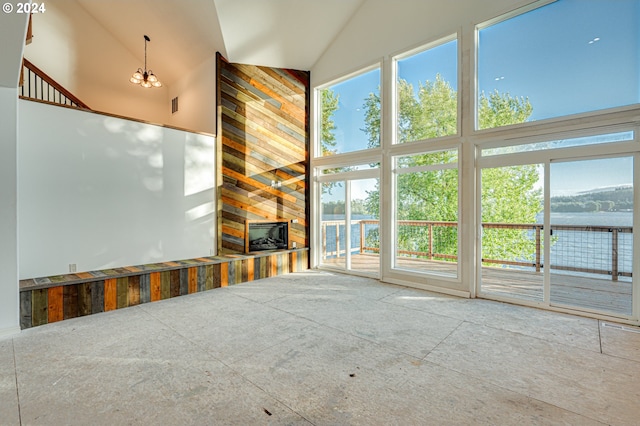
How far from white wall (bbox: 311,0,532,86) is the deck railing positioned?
2960 mm

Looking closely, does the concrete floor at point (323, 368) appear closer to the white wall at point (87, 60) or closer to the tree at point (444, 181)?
the tree at point (444, 181)

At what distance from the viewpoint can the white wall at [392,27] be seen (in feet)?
14.8

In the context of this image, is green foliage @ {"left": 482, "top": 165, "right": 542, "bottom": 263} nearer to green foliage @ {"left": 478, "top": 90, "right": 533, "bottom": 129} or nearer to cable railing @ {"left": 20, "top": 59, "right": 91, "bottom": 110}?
green foliage @ {"left": 478, "top": 90, "right": 533, "bottom": 129}

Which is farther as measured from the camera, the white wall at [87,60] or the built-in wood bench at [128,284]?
the white wall at [87,60]

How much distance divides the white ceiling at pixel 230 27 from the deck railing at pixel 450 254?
141 inches

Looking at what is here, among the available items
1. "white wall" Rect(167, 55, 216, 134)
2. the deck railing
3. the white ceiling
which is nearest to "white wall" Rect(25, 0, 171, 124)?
the white ceiling

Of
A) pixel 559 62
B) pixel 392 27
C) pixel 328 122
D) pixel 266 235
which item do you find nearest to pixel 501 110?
pixel 559 62

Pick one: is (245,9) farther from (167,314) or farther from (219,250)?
(167,314)

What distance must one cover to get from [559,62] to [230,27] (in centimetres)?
488

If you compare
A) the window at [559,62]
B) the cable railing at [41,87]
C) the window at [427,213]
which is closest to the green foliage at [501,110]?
the window at [559,62]

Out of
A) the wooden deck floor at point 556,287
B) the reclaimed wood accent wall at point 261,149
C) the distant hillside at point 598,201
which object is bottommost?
the wooden deck floor at point 556,287

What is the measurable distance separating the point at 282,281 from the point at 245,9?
4620mm

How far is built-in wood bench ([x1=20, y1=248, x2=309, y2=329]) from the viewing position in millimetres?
3525

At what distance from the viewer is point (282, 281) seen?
18.4ft
